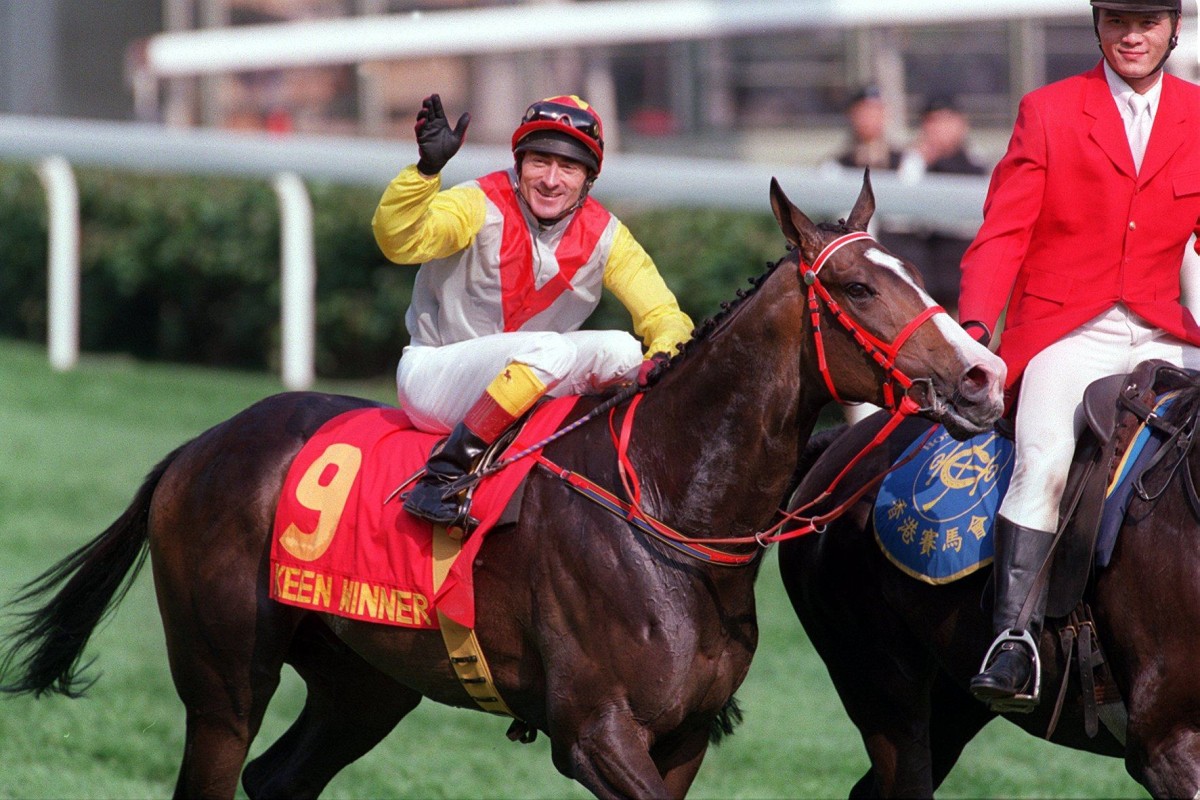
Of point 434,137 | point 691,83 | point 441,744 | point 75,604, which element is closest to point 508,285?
point 434,137

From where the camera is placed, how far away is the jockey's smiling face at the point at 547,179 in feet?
15.3

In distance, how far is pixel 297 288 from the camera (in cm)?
1177

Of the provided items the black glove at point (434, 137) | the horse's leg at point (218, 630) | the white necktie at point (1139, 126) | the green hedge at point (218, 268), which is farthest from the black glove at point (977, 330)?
→ the green hedge at point (218, 268)

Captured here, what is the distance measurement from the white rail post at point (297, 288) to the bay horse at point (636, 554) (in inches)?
268

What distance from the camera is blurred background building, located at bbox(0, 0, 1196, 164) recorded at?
13.0 metres

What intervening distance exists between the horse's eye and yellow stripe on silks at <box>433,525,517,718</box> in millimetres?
1214

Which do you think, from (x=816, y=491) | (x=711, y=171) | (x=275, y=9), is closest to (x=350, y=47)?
(x=275, y=9)

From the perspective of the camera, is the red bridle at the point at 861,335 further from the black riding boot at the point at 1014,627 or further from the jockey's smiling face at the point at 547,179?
the jockey's smiling face at the point at 547,179

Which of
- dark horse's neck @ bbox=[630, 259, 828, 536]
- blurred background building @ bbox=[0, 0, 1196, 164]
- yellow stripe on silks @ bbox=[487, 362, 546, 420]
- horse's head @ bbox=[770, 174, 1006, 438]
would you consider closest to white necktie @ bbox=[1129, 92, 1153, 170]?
horse's head @ bbox=[770, 174, 1006, 438]

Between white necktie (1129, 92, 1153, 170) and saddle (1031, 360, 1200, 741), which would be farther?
white necktie (1129, 92, 1153, 170)

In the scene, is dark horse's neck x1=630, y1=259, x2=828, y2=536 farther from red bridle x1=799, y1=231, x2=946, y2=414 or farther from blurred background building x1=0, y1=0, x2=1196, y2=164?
blurred background building x1=0, y1=0, x2=1196, y2=164

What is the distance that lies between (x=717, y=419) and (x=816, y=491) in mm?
939

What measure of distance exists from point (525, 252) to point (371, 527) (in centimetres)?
88

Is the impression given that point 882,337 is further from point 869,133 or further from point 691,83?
point 691,83
